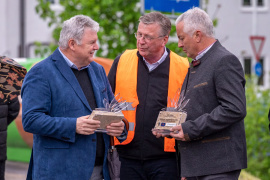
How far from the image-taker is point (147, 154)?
209 inches

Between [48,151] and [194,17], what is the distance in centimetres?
154

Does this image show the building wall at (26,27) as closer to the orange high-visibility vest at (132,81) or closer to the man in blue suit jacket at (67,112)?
the orange high-visibility vest at (132,81)

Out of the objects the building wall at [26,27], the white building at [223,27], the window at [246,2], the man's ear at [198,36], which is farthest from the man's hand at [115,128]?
the window at [246,2]

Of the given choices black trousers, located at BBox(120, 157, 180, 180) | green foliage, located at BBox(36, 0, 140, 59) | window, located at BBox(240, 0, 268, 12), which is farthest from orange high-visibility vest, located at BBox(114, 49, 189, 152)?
window, located at BBox(240, 0, 268, 12)

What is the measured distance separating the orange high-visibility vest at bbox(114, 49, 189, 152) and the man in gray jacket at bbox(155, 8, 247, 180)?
687mm

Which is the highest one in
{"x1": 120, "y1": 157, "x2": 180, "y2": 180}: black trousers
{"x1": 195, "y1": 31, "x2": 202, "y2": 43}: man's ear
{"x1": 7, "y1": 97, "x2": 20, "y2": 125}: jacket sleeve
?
{"x1": 195, "y1": 31, "x2": 202, "y2": 43}: man's ear

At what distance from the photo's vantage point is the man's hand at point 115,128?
4586 millimetres

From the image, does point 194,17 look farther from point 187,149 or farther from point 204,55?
point 187,149

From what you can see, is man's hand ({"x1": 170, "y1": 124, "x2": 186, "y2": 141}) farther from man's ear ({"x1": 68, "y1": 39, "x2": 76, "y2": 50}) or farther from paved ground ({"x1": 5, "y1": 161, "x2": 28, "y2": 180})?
paved ground ({"x1": 5, "y1": 161, "x2": 28, "y2": 180})

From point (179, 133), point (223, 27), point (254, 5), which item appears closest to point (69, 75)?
point (179, 133)

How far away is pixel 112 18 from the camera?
434 inches

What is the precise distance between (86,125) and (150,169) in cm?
113

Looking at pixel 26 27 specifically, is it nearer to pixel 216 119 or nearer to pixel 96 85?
pixel 96 85

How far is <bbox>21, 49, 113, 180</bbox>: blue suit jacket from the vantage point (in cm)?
444
